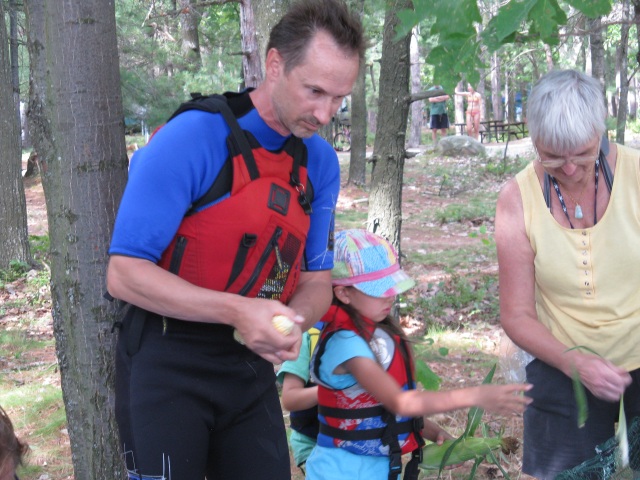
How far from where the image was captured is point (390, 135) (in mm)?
5348

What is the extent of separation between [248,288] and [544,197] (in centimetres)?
107

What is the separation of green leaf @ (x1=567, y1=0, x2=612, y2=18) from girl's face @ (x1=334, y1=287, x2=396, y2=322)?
131cm

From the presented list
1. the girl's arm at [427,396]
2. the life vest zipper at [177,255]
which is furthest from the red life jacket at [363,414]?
the life vest zipper at [177,255]

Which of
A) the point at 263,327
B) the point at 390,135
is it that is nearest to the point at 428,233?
the point at 390,135

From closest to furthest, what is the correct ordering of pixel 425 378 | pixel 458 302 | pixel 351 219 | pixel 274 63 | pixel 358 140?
pixel 274 63
pixel 425 378
pixel 458 302
pixel 351 219
pixel 358 140

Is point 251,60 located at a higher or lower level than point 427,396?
higher

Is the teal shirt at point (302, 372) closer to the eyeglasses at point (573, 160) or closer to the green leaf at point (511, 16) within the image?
the eyeglasses at point (573, 160)

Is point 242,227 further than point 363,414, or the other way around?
point 363,414

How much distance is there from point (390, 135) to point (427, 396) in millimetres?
3380

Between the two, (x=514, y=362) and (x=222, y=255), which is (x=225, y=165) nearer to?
(x=222, y=255)

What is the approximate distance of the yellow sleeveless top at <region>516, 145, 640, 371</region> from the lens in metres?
2.42

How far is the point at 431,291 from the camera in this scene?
723 cm

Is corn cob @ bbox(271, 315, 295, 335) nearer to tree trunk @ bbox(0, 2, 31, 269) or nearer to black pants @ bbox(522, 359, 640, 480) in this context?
black pants @ bbox(522, 359, 640, 480)

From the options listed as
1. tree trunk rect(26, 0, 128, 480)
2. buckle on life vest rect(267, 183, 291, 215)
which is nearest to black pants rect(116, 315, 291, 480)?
buckle on life vest rect(267, 183, 291, 215)
